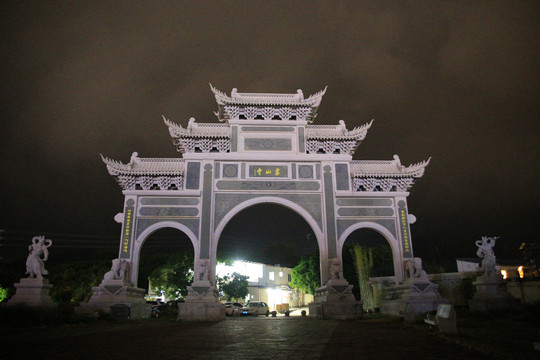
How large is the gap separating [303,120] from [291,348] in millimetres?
15231

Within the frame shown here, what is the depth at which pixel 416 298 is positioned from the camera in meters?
16.6

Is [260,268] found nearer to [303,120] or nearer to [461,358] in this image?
[303,120]

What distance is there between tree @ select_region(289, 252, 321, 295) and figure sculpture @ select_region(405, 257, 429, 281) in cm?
1740

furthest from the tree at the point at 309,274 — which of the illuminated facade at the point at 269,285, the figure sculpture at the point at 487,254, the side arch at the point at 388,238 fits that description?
the figure sculpture at the point at 487,254

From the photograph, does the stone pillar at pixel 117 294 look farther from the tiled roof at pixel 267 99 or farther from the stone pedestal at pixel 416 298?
the stone pedestal at pixel 416 298

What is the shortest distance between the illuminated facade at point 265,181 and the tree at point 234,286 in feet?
49.4

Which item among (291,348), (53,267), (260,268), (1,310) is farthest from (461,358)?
(53,267)

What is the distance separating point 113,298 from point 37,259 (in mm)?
3613

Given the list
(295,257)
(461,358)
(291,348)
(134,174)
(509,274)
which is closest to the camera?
(461,358)

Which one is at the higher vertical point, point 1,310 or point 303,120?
point 303,120

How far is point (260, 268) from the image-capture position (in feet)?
143

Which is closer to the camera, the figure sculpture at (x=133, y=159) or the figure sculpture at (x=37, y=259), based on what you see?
the figure sculpture at (x=37, y=259)

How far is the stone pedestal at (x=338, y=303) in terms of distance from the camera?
54.1ft

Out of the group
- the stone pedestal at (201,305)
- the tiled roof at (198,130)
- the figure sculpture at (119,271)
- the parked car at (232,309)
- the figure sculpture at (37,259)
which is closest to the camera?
the figure sculpture at (37,259)
